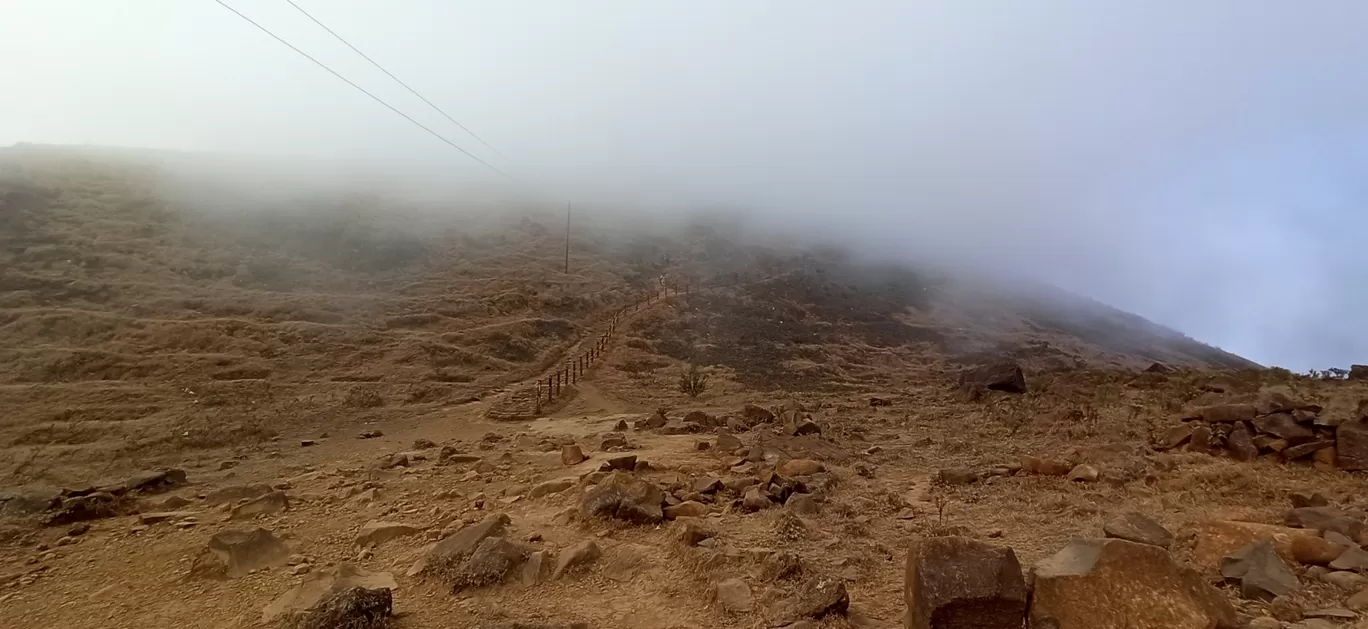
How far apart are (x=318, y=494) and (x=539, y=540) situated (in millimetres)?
4828

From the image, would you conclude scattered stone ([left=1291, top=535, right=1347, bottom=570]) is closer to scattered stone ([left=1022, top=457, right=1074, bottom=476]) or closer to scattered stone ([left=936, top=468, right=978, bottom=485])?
scattered stone ([left=1022, top=457, right=1074, bottom=476])

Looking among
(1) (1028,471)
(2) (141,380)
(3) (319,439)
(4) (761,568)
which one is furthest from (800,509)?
(2) (141,380)

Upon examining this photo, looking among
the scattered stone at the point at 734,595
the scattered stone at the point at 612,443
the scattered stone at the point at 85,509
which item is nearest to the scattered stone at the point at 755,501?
the scattered stone at the point at 734,595

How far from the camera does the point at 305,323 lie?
81.5 ft

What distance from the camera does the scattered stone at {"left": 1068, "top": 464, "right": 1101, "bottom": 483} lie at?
914cm

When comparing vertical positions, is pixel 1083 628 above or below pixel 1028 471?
above

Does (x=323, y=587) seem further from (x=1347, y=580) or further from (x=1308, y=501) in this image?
(x=1308, y=501)

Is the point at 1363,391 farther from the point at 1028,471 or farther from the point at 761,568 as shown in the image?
the point at 761,568

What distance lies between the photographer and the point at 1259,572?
539 centimetres

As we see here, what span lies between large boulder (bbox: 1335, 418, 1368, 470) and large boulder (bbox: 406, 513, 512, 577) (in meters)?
11.2

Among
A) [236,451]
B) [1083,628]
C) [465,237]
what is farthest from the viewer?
[465,237]

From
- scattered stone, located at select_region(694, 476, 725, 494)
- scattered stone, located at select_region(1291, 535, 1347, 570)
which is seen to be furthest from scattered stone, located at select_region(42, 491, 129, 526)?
scattered stone, located at select_region(1291, 535, 1347, 570)

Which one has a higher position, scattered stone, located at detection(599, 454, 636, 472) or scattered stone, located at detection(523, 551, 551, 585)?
scattered stone, located at detection(523, 551, 551, 585)

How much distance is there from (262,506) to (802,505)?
731 centimetres
